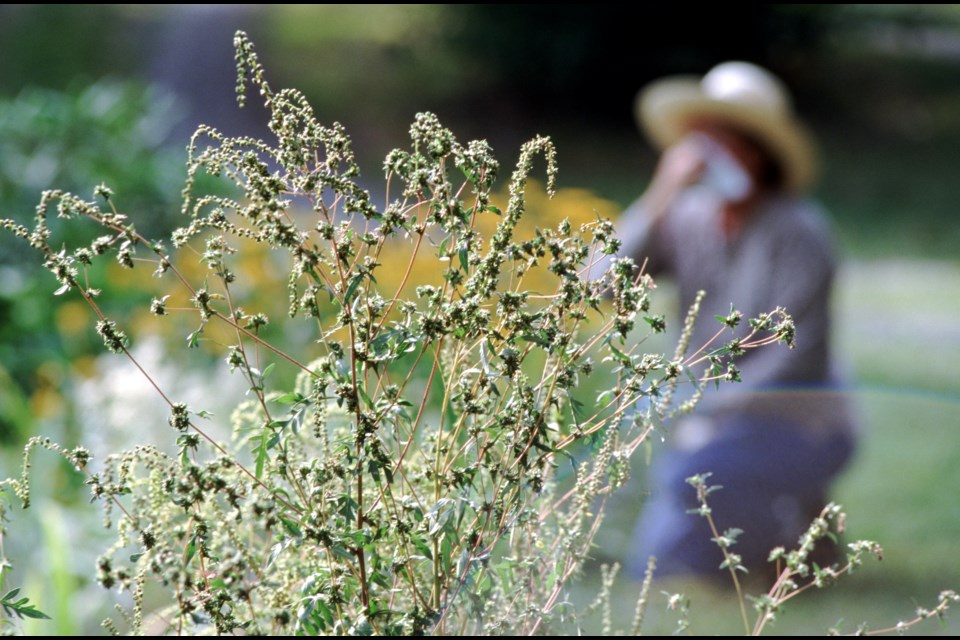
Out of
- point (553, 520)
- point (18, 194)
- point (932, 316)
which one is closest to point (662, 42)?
point (932, 316)

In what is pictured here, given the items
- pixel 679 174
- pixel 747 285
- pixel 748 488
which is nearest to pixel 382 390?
pixel 748 488

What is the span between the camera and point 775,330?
1049 mm

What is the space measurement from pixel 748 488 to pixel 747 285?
843 millimetres

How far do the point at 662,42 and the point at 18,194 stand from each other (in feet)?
25.8

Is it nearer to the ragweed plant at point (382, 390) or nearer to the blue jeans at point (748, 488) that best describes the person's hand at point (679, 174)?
the blue jeans at point (748, 488)

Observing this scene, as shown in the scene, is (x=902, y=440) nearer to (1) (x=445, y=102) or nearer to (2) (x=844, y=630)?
(2) (x=844, y=630)

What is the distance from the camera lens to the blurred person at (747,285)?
3816mm

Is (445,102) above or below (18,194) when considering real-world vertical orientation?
above

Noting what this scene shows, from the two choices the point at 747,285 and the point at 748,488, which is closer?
the point at 748,488

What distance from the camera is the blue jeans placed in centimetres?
326

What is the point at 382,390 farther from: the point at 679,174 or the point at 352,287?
the point at 679,174

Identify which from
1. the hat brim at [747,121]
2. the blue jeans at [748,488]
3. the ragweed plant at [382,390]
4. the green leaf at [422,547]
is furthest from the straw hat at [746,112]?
the green leaf at [422,547]

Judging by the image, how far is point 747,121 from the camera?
4352mm

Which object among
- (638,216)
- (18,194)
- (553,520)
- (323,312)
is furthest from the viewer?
(18,194)
